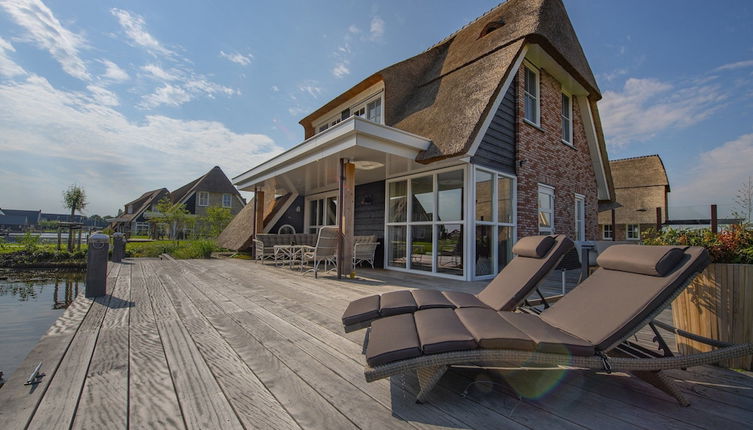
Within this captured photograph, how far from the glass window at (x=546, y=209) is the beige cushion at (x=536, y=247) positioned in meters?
5.19

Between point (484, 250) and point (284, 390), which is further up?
point (484, 250)

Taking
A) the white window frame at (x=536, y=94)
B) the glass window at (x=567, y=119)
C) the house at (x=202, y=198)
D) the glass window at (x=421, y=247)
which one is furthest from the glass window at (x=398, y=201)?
the house at (x=202, y=198)

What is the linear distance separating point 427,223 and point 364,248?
1.77 meters

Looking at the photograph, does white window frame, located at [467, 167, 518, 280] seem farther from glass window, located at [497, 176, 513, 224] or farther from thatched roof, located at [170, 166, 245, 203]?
thatched roof, located at [170, 166, 245, 203]

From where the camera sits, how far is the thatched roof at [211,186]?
27.8 metres

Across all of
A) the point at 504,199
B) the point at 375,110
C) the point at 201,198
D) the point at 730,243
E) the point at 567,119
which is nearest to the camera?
the point at 730,243

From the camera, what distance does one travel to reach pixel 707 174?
14.4m

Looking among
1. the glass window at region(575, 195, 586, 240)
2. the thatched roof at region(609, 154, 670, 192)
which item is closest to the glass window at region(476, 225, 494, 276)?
the glass window at region(575, 195, 586, 240)

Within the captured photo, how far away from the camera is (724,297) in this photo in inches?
78.8

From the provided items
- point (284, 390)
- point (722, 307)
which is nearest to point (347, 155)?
point (284, 390)

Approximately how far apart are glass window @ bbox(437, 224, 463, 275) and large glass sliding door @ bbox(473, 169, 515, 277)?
0.31 metres

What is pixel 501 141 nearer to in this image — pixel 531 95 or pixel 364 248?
pixel 531 95

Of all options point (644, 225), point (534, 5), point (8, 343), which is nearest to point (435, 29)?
point (534, 5)

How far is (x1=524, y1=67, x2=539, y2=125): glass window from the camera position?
7336 millimetres
